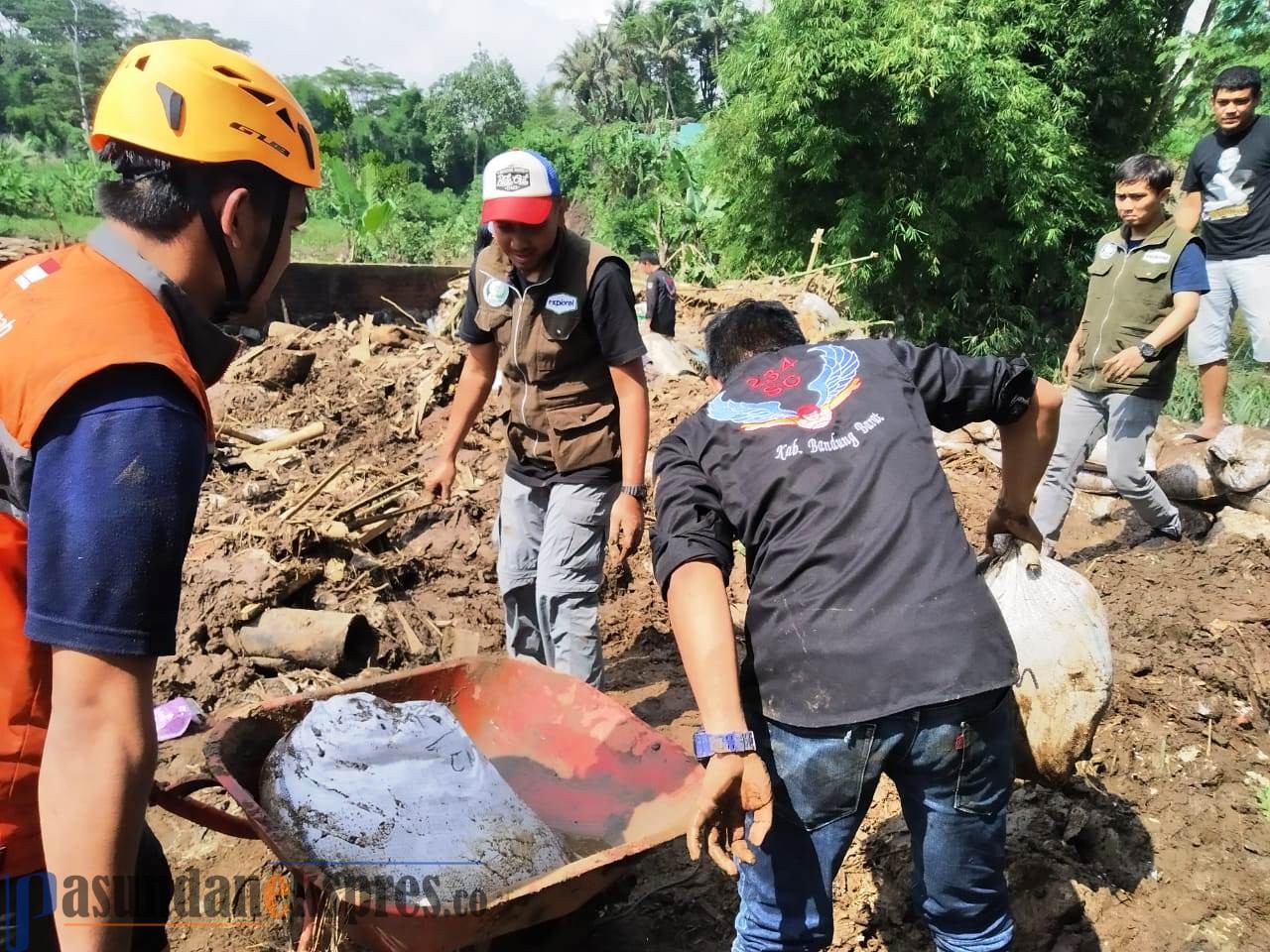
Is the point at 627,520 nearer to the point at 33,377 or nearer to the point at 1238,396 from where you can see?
the point at 33,377

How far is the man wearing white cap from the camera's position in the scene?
3303 mm

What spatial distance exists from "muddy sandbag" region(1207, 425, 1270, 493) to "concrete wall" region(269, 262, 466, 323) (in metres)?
9.86

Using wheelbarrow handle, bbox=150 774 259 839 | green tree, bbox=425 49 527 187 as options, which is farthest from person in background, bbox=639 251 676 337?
green tree, bbox=425 49 527 187

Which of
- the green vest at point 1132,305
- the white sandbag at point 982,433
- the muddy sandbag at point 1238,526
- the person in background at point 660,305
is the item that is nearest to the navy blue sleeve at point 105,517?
the green vest at point 1132,305

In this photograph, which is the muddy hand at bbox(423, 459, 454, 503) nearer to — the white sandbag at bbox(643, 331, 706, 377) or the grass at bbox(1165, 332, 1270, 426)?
the white sandbag at bbox(643, 331, 706, 377)

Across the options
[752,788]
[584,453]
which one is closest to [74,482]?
[752,788]

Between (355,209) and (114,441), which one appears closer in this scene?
(114,441)

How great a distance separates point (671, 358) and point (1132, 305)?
4478 mm

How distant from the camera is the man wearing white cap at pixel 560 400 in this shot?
130 inches

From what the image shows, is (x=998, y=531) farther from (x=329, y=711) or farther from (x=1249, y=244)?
(x=1249, y=244)

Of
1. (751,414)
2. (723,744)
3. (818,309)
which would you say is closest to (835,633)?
(723,744)

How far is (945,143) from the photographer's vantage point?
11.9 meters

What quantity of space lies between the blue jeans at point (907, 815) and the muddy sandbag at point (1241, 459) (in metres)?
3.90

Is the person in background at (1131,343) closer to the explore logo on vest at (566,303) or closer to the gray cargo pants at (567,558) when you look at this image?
the gray cargo pants at (567,558)
